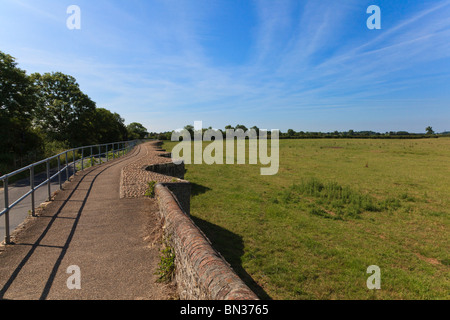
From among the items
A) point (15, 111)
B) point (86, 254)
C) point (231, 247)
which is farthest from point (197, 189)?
point (15, 111)

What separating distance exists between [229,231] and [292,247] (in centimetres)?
245

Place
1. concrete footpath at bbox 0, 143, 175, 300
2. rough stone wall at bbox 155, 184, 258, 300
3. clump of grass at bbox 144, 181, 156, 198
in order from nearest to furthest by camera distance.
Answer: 1. rough stone wall at bbox 155, 184, 258, 300
2. concrete footpath at bbox 0, 143, 175, 300
3. clump of grass at bbox 144, 181, 156, 198

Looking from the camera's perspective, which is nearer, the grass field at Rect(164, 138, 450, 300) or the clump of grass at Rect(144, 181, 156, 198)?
the grass field at Rect(164, 138, 450, 300)

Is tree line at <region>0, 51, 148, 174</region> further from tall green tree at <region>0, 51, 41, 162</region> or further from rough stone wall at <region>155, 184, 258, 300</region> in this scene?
rough stone wall at <region>155, 184, 258, 300</region>

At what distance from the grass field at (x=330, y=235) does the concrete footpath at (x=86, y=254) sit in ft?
10.2

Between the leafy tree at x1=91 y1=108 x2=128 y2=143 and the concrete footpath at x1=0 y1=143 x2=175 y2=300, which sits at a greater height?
the leafy tree at x1=91 y1=108 x2=128 y2=143

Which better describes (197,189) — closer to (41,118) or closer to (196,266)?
(196,266)

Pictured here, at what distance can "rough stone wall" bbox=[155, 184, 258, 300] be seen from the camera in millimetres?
2471

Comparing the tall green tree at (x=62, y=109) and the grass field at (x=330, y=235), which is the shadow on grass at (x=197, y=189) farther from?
the tall green tree at (x=62, y=109)

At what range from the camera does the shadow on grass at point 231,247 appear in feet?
20.1

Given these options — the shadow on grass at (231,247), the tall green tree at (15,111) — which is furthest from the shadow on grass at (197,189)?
the tall green tree at (15,111)

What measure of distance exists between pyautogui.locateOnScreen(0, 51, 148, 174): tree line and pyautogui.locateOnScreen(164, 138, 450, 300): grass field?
21012 millimetres

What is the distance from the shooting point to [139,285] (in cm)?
353

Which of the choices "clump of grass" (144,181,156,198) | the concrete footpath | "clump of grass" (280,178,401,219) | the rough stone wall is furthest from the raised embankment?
"clump of grass" (280,178,401,219)
